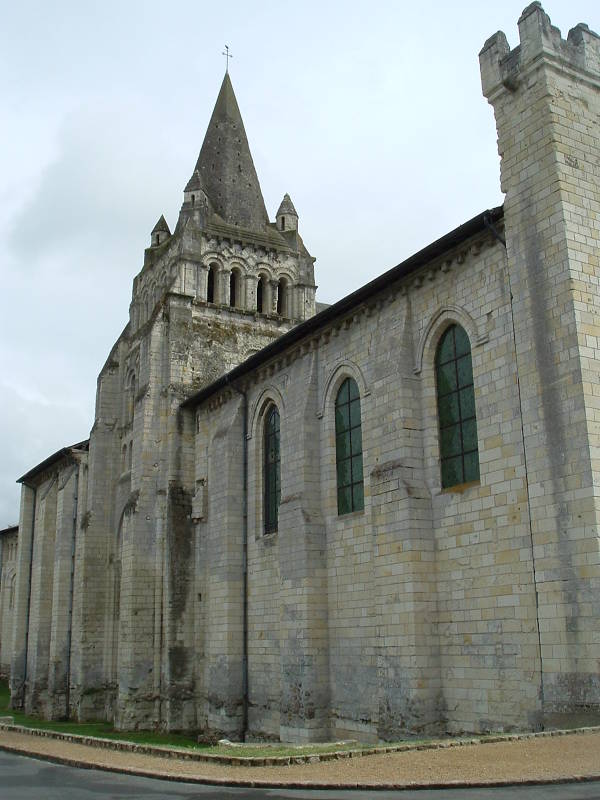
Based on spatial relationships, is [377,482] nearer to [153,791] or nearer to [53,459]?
[153,791]

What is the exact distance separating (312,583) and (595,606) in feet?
28.9

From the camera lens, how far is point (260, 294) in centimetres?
3406

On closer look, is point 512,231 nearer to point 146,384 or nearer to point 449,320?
point 449,320

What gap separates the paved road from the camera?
8.15 meters

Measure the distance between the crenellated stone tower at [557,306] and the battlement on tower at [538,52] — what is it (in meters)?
0.02

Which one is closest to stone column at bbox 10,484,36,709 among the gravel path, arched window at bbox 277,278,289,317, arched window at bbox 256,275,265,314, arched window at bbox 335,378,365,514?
arched window at bbox 256,275,265,314

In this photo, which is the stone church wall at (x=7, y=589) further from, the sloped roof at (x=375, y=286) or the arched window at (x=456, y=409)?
the arched window at (x=456, y=409)

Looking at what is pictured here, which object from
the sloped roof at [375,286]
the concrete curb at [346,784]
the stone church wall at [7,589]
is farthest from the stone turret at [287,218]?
the stone church wall at [7,589]

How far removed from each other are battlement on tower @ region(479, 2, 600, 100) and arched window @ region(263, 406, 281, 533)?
37.5ft

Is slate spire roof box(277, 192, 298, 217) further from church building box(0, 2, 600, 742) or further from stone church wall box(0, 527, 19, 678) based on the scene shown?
stone church wall box(0, 527, 19, 678)

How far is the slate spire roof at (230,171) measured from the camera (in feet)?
116

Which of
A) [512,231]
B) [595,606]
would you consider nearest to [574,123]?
[512,231]

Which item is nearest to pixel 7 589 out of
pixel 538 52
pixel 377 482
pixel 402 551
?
pixel 377 482

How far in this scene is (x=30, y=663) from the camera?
128 ft
